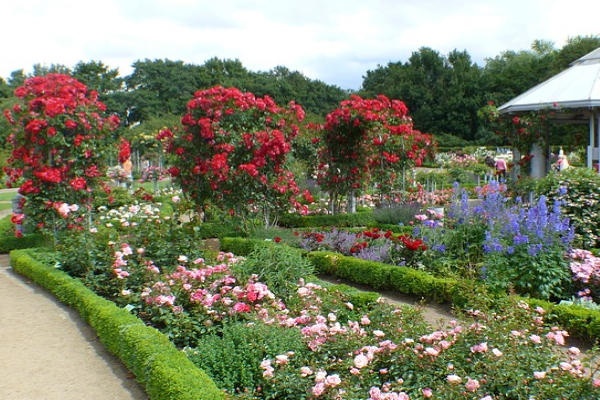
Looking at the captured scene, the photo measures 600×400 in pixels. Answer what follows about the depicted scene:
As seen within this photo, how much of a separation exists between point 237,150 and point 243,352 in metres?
6.92

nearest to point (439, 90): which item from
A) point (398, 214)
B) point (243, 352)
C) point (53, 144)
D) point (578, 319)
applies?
point (398, 214)

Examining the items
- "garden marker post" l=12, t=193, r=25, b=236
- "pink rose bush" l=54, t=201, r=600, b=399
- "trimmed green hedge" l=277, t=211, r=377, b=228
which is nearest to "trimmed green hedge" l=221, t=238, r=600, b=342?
"pink rose bush" l=54, t=201, r=600, b=399

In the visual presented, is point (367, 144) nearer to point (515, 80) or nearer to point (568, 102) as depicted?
point (568, 102)

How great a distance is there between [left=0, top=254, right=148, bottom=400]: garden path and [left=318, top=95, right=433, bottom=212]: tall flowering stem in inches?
297

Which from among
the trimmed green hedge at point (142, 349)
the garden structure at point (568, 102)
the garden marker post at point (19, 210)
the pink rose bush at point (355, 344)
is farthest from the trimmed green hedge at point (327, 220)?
the pink rose bush at point (355, 344)

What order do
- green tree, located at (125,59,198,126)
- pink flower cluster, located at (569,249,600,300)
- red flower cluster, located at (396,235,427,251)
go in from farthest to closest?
green tree, located at (125,59,198,126), red flower cluster, located at (396,235,427,251), pink flower cluster, located at (569,249,600,300)

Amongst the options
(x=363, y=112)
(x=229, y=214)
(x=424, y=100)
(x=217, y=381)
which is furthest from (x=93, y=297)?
(x=424, y=100)

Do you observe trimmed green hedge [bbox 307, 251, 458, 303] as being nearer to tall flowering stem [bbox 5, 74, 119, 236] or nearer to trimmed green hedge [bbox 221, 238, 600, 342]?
trimmed green hedge [bbox 221, 238, 600, 342]

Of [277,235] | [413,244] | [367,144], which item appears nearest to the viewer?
[413,244]

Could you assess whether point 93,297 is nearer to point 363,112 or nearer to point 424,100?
point 363,112

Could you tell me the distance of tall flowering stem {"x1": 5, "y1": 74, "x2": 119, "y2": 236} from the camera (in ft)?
30.5

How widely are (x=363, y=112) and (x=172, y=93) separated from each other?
38.0 metres

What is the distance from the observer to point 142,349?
14.4 feet

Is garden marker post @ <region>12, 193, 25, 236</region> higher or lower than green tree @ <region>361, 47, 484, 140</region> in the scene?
lower
